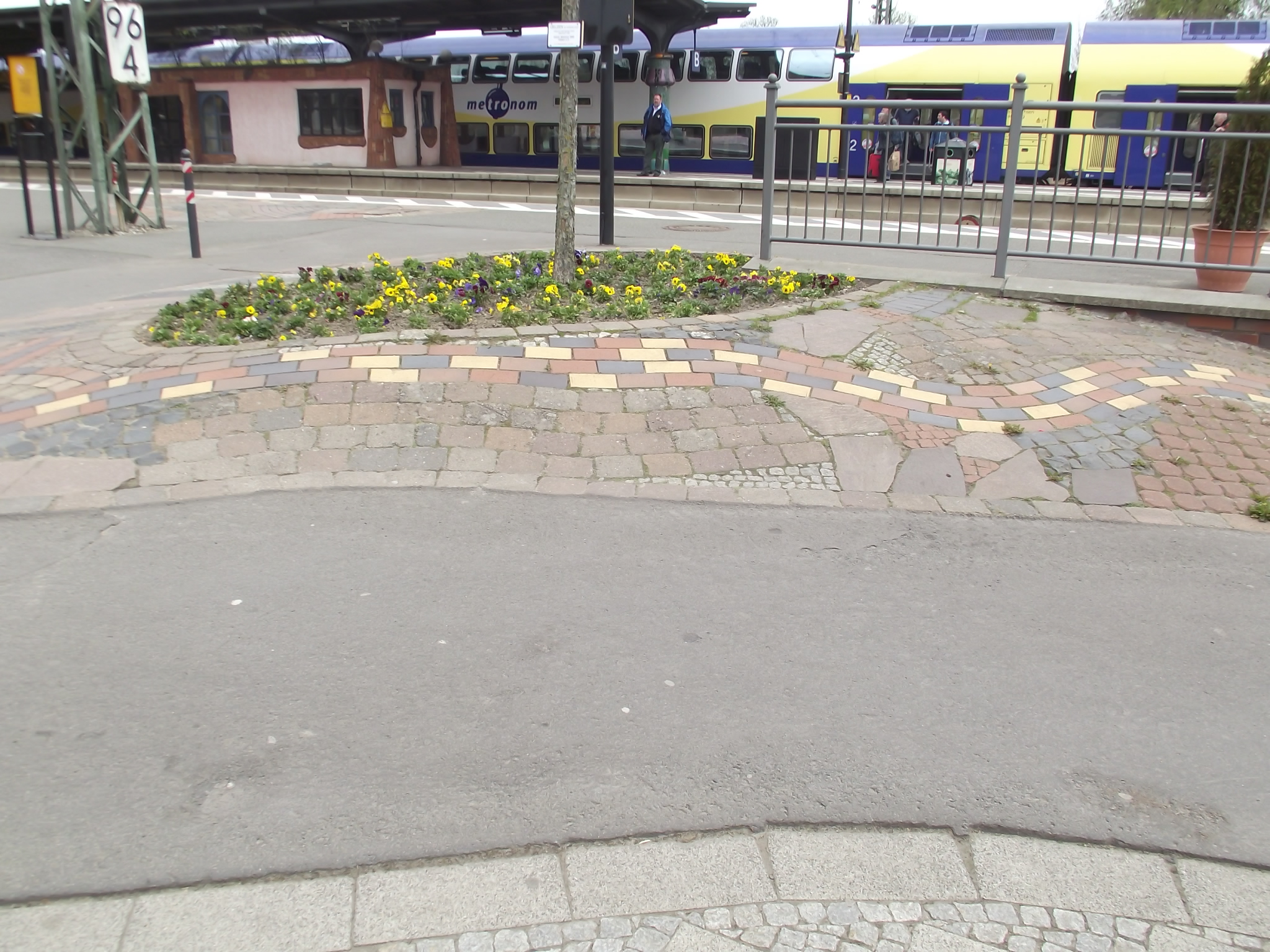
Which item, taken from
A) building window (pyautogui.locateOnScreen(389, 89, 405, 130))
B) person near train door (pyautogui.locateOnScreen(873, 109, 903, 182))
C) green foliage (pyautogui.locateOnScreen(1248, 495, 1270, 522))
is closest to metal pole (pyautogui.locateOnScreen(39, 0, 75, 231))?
person near train door (pyautogui.locateOnScreen(873, 109, 903, 182))

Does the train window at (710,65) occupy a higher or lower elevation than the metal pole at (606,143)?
higher

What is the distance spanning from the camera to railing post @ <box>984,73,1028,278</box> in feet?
26.4

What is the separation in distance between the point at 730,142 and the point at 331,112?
9.83m

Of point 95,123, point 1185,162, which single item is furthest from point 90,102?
point 1185,162

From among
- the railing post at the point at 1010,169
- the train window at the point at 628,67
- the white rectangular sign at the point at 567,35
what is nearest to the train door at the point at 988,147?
the railing post at the point at 1010,169

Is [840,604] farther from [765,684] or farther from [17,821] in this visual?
[17,821]

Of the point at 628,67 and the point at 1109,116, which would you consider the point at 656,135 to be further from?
the point at 1109,116

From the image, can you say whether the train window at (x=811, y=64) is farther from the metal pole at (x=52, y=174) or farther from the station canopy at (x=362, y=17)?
the metal pole at (x=52, y=174)

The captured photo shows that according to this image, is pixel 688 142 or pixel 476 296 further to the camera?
pixel 688 142

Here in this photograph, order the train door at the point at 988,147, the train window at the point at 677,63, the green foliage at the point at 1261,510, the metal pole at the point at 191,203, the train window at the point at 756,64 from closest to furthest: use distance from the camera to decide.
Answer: the green foliage at the point at 1261,510 → the train door at the point at 988,147 → the metal pole at the point at 191,203 → the train window at the point at 756,64 → the train window at the point at 677,63

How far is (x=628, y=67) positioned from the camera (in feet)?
78.6

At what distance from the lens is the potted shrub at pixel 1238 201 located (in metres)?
8.52

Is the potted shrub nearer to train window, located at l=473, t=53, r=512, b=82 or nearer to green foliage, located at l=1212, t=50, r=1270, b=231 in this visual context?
green foliage, located at l=1212, t=50, r=1270, b=231

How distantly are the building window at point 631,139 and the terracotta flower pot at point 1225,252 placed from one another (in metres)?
17.0
